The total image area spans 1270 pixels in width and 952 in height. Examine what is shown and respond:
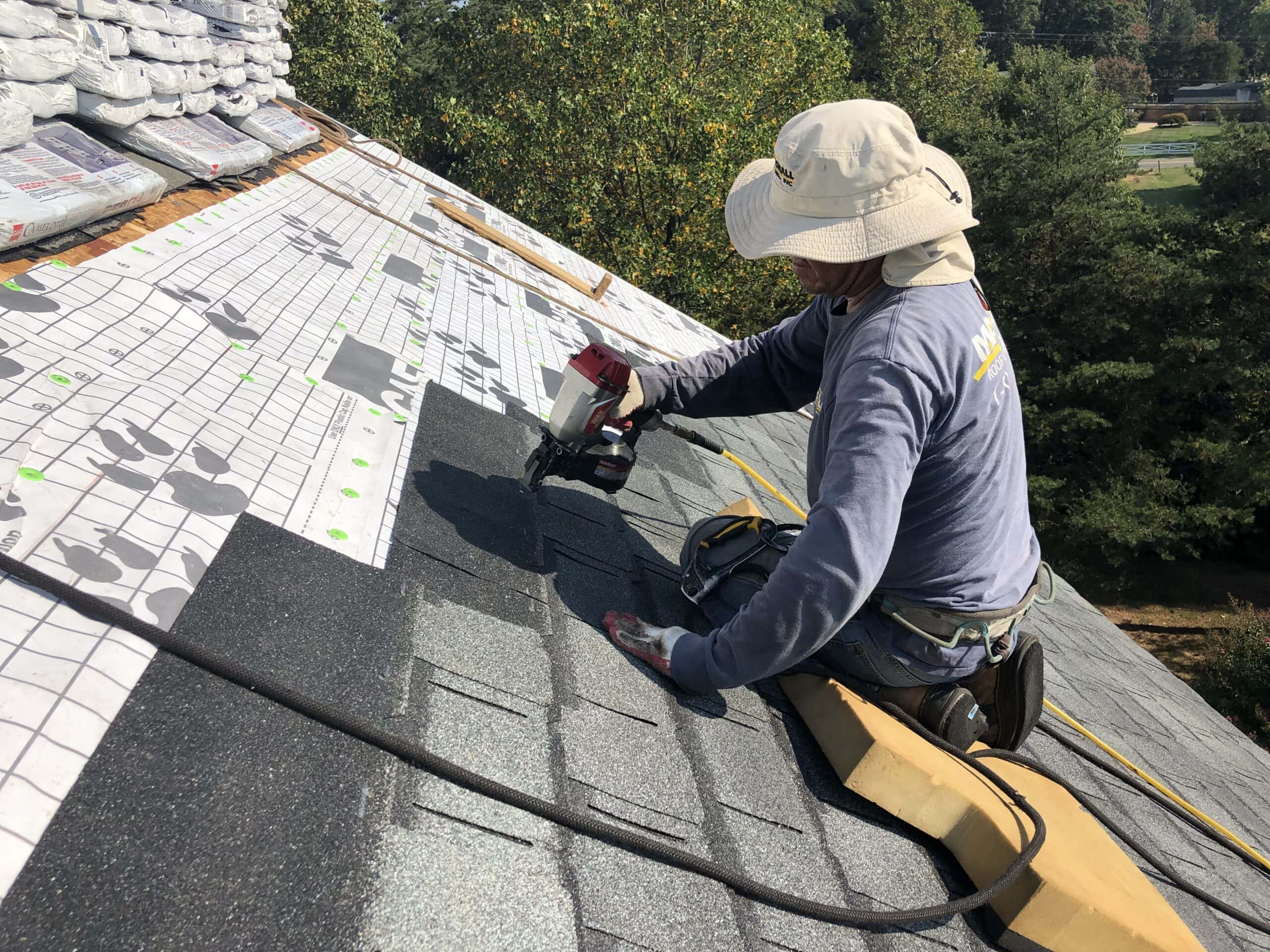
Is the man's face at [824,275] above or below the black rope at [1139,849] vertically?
above

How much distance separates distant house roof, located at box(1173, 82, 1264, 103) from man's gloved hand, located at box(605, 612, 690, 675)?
229ft

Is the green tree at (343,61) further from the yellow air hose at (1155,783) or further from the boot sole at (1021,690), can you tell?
the boot sole at (1021,690)

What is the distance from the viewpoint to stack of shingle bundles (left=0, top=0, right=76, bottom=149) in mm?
2814

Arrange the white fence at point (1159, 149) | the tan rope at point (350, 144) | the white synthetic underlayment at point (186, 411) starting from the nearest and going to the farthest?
the white synthetic underlayment at point (186, 411) → the tan rope at point (350, 144) → the white fence at point (1159, 149)

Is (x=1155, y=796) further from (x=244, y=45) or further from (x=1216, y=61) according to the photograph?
(x=1216, y=61)

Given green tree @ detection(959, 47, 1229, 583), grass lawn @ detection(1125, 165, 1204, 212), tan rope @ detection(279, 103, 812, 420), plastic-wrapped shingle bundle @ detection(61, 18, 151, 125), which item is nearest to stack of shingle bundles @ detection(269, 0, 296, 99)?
tan rope @ detection(279, 103, 812, 420)

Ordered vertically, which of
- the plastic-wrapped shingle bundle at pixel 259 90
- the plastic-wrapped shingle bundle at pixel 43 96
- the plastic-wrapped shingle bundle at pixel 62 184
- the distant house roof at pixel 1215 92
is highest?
the distant house roof at pixel 1215 92

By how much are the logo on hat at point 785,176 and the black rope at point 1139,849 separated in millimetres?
1462

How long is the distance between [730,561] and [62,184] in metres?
2.32

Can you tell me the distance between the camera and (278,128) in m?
5.25

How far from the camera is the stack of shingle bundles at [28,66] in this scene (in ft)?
9.23

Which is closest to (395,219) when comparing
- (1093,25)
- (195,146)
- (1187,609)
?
(195,146)

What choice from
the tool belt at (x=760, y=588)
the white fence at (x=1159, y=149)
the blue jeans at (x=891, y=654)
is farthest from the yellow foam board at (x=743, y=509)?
the white fence at (x=1159, y=149)

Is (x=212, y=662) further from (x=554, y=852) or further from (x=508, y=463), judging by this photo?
(x=508, y=463)
